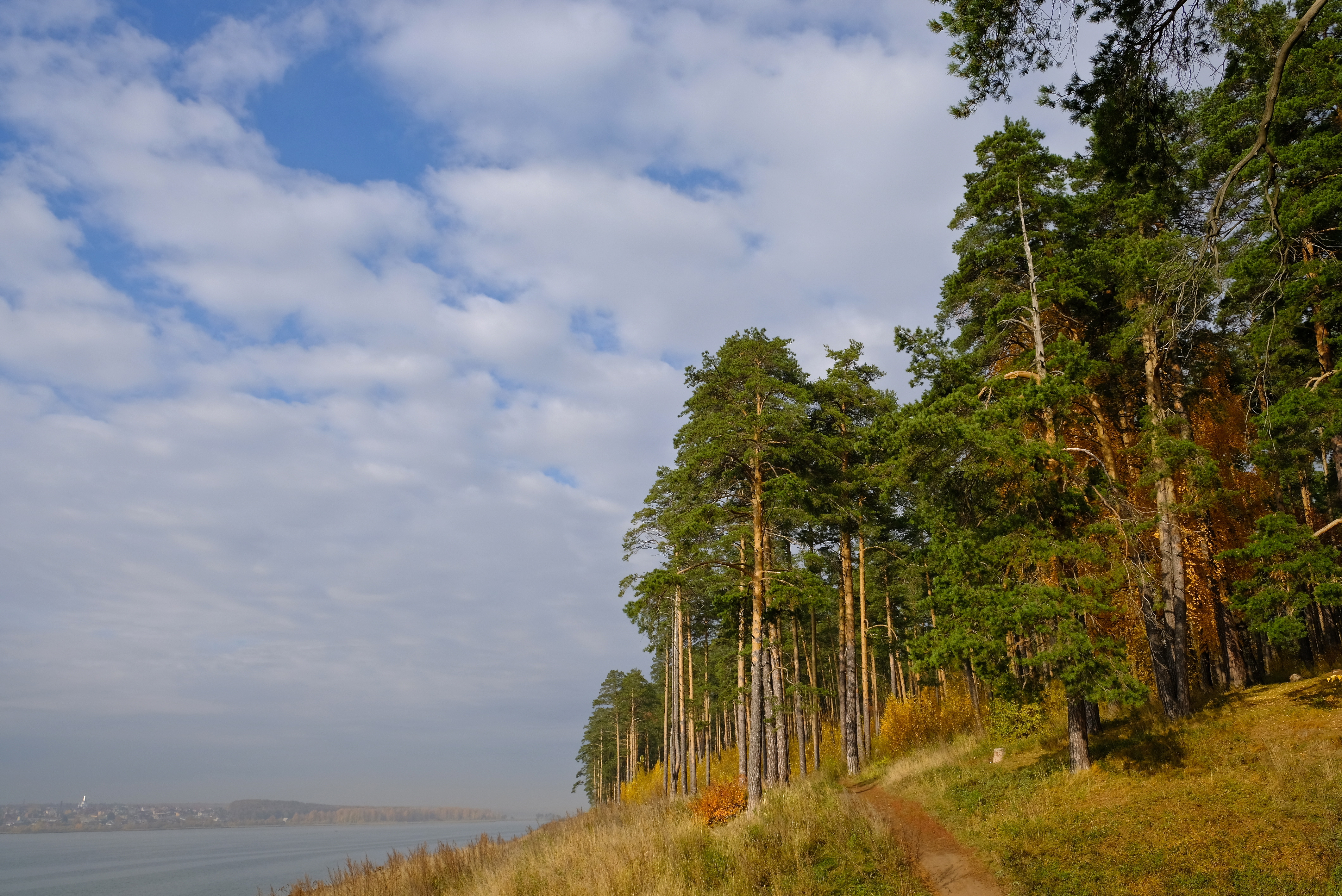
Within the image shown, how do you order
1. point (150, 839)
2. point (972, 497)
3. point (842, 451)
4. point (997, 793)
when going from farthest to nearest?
1. point (150, 839)
2. point (842, 451)
3. point (972, 497)
4. point (997, 793)

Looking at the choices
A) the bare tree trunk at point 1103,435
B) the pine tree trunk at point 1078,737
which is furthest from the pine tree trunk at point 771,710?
the bare tree trunk at point 1103,435

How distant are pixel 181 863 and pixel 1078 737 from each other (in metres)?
71.8

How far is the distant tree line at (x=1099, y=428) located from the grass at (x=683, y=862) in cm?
308

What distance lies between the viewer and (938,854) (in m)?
11.7

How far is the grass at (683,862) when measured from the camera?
10.4 metres

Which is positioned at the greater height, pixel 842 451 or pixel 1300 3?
pixel 1300 3

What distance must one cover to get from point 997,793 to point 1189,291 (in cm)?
1049

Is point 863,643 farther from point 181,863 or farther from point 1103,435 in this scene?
point 181,863

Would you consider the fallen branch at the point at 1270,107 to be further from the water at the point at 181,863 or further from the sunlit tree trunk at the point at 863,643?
the water at the point at 181,863

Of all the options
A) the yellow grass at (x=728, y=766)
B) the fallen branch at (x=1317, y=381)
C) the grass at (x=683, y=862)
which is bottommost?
the yellow grass at (x=728, y=766)

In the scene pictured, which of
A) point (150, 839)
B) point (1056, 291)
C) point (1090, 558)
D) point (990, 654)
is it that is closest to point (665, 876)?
point (990, 654)

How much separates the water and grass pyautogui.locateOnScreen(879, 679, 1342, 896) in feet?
41.7

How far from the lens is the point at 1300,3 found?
931cm

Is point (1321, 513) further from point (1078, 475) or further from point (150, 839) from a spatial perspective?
point (150, 839)
